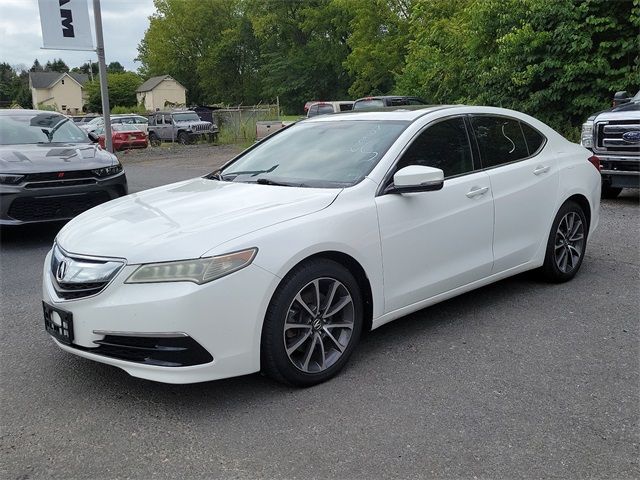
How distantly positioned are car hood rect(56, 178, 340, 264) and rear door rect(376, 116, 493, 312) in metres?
0.51

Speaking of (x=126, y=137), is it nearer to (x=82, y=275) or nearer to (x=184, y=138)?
(x=184, y=138)

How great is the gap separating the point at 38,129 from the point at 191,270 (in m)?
6.50

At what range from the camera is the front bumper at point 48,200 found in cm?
697

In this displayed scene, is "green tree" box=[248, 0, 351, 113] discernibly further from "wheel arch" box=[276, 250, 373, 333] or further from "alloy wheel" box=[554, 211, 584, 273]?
"wheel arch" box=[276, 250, 373, 333]

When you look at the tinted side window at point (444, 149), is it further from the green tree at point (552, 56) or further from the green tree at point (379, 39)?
the green tree at point (379, 39)

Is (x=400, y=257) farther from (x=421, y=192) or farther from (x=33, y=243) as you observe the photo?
(x=33, y=243)

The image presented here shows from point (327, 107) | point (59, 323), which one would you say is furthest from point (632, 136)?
point (327, 107)

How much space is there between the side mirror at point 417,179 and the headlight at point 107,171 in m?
5.02

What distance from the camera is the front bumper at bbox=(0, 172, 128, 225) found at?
697cm

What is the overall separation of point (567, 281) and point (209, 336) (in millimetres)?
3454

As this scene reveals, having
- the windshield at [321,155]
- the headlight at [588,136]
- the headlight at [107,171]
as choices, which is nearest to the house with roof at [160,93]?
the headlight at [107,171]

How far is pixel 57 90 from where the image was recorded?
9000cm

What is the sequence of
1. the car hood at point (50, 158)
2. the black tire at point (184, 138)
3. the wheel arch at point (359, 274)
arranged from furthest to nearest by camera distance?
1. the black tire at point (184, 138)
2. the car hood at point (50, 158)
3. the wheel arch at point (359, 274)

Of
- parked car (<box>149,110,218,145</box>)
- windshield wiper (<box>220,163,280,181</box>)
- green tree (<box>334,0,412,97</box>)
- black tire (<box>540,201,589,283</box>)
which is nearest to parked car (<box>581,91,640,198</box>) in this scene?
black tire (<box>540,201,589,283</box>)
